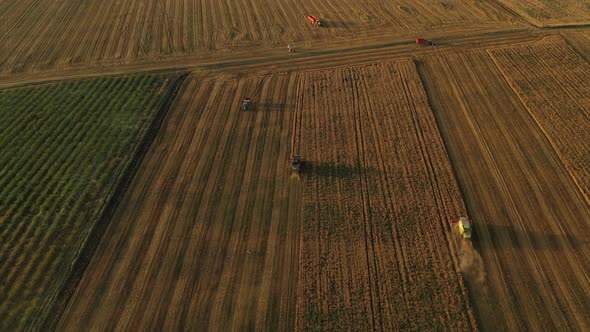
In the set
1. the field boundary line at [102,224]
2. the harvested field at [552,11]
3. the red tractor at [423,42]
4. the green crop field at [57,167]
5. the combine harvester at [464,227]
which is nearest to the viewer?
the field boundary line at [102,224]

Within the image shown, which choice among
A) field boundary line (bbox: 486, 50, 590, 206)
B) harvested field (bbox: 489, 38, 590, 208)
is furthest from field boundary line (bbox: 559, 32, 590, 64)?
field boundary line (bbox: 486, 50, 590, 206)

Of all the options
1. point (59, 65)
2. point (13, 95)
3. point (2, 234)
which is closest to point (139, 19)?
point (59, 65)

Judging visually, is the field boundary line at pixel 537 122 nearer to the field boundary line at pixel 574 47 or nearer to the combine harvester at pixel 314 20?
the field boundary line at pixel 574 47

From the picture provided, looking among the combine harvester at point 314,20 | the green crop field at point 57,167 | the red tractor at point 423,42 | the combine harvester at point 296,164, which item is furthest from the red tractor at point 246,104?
the red tractor at point 423,42

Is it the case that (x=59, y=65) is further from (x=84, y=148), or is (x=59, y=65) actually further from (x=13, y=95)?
(x=84, y=148)

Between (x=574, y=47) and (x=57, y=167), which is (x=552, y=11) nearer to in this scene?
(x=574, y=47)

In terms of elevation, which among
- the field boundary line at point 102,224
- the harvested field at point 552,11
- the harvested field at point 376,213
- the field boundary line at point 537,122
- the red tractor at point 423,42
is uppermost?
the harvested field at point 552,11

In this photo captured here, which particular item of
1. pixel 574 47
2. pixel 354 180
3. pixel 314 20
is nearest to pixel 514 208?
pixel 354 180

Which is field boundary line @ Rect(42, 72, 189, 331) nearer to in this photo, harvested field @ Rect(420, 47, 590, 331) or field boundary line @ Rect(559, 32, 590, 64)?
harvested field @ Rect(420, 47, 590, 331)
